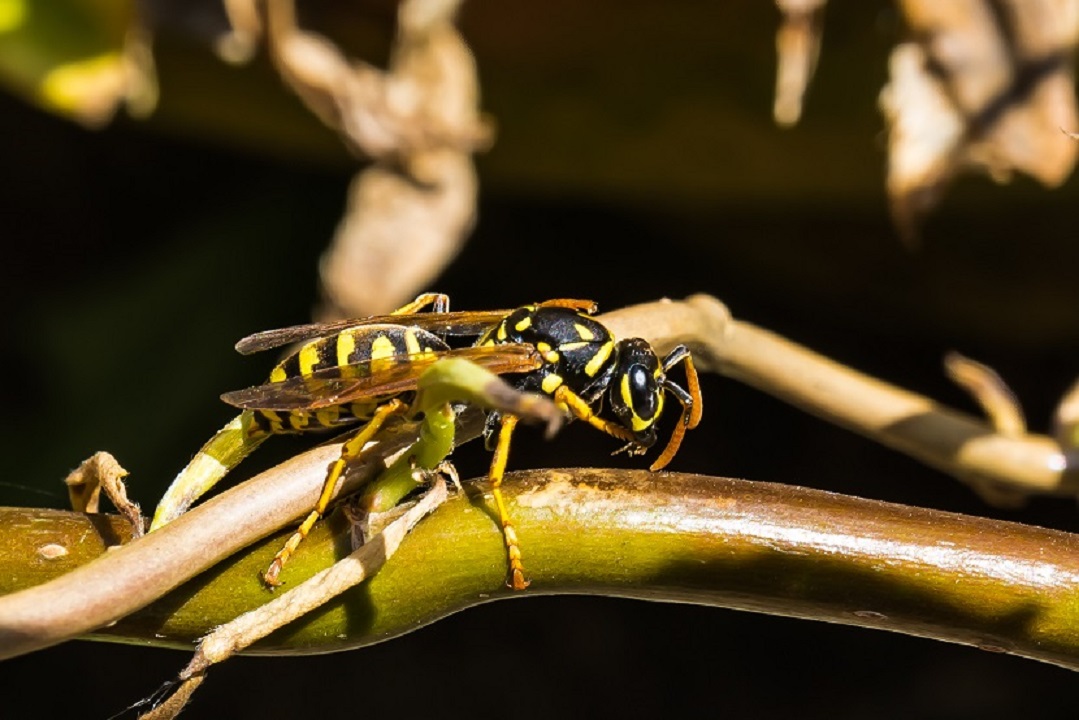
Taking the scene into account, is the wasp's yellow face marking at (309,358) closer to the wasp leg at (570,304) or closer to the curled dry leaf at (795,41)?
the wasp leg at (570,304)

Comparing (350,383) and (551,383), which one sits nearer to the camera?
(350,383)

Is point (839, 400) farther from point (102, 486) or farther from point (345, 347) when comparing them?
point (102, 486)

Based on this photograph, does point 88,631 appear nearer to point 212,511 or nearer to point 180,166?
point 212,511

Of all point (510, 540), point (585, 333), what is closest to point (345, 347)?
point (585, 333)

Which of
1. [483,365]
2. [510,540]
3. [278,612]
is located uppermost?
[483,365]

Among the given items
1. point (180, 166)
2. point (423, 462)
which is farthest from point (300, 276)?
point (423, 462)

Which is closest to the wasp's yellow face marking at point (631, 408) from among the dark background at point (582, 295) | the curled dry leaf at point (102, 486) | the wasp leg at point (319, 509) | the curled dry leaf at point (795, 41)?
the wasp leg at point (319, 509)
